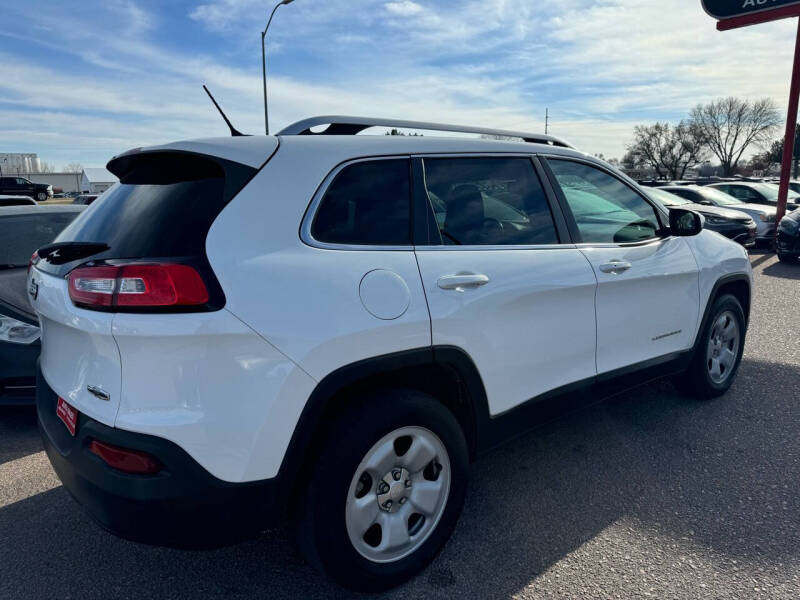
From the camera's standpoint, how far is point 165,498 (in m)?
1.88

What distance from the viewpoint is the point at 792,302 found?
25.2 feet

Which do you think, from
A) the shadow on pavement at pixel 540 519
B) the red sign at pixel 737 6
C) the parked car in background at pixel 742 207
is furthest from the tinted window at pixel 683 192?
the shadow on pavement at pixel 540 519

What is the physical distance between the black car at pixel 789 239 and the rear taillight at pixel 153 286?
39.7 ft

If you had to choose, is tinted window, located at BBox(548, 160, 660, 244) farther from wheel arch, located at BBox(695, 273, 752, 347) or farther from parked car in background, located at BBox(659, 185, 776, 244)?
parked car in background, located at BBox(659, 185, 776, 244)

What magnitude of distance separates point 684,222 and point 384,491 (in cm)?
251

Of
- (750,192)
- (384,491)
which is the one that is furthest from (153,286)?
(750,192)

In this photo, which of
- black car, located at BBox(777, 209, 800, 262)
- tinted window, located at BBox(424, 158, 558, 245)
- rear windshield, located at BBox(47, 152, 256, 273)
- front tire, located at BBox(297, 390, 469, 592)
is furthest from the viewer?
black car, located at BBox(777, 209, 800, 262)

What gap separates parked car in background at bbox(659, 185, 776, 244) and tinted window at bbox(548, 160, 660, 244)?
11.3 metres

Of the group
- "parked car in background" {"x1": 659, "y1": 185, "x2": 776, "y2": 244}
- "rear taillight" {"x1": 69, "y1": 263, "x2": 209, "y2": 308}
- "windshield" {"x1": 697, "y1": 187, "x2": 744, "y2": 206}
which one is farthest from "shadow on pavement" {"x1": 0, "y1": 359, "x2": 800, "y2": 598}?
"windshield" {"x1": 697, "y1": 187, "x2": 744, "y2": 206}

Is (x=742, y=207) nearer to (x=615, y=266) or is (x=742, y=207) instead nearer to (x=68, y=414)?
(x=615, y=266)

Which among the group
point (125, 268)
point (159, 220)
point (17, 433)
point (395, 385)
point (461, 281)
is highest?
point (159, 220)

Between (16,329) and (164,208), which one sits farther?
(16,329)

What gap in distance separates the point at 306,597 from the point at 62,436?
3.57 ft

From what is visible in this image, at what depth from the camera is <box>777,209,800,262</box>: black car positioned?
11000 mm
